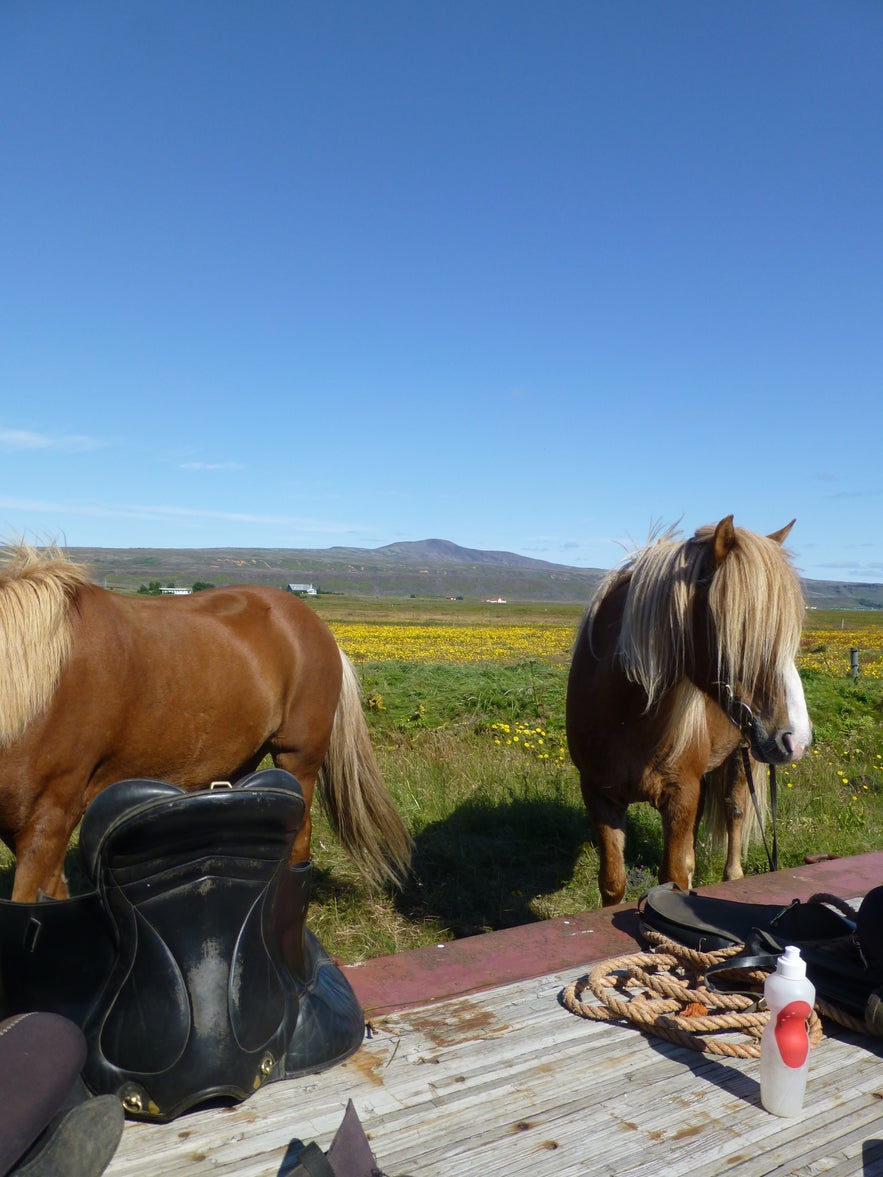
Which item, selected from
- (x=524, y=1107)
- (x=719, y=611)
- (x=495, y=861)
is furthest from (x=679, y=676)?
(x=495, y=861)

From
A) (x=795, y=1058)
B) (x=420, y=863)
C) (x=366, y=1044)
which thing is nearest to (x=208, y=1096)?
(x=366, y=1044)

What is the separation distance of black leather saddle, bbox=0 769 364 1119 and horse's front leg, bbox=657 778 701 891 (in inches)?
83.0

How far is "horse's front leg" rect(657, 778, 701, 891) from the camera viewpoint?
334 centimetres

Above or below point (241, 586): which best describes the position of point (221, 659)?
below

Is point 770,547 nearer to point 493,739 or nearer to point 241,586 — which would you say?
point 241,586

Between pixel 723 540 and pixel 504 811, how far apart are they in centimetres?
341

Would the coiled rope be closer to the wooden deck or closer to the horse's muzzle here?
the wooden deck

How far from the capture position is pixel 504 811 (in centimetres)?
583

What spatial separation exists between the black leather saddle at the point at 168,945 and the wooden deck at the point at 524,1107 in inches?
4.0

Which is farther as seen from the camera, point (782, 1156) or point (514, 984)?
point (514, 984)

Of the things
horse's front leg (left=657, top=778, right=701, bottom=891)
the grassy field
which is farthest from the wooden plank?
the grassy field

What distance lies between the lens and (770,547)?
9.82 feet

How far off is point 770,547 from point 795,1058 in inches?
70.2

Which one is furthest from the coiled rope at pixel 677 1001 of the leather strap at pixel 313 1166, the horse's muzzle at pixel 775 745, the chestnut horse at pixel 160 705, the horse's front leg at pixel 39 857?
the horse's front leg at pixel 39 857
